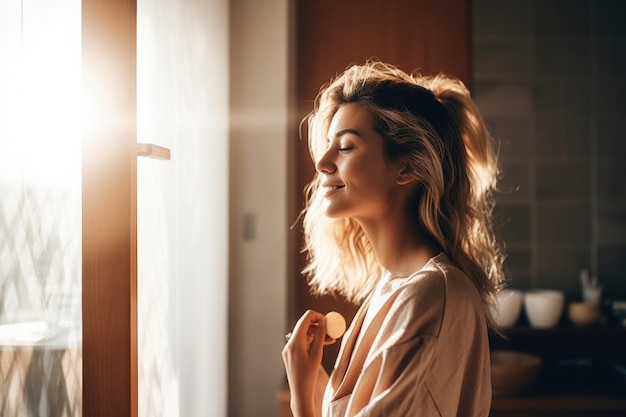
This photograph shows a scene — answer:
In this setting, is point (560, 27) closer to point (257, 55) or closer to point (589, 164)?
point (589, 164)

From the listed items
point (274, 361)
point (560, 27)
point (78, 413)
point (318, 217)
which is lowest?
point (274, 361)

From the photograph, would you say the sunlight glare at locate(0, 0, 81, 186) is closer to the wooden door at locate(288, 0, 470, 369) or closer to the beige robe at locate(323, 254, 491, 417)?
the beige robe at locate(323, 254, 491, 417)

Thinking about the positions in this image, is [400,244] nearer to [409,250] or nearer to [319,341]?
[409,250]

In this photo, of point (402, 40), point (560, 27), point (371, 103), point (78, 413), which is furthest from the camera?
point (560, 27)

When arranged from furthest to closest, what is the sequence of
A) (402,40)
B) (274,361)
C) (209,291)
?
1. (402,40)
2. (274,361)
3. (209,291)

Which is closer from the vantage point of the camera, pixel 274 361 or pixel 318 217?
pixel 318 217

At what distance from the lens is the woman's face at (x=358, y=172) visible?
1.24m

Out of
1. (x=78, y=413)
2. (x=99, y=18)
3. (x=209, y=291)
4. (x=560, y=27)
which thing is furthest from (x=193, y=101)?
(x=560, y=27)

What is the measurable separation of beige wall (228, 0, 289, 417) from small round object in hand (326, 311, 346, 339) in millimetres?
952

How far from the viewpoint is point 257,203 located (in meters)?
2.27

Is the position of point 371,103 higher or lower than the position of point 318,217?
higher

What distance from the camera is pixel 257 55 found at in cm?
227

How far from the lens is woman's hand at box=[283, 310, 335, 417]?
122 centimetres

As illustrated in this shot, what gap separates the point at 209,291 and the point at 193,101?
24.0 inches
